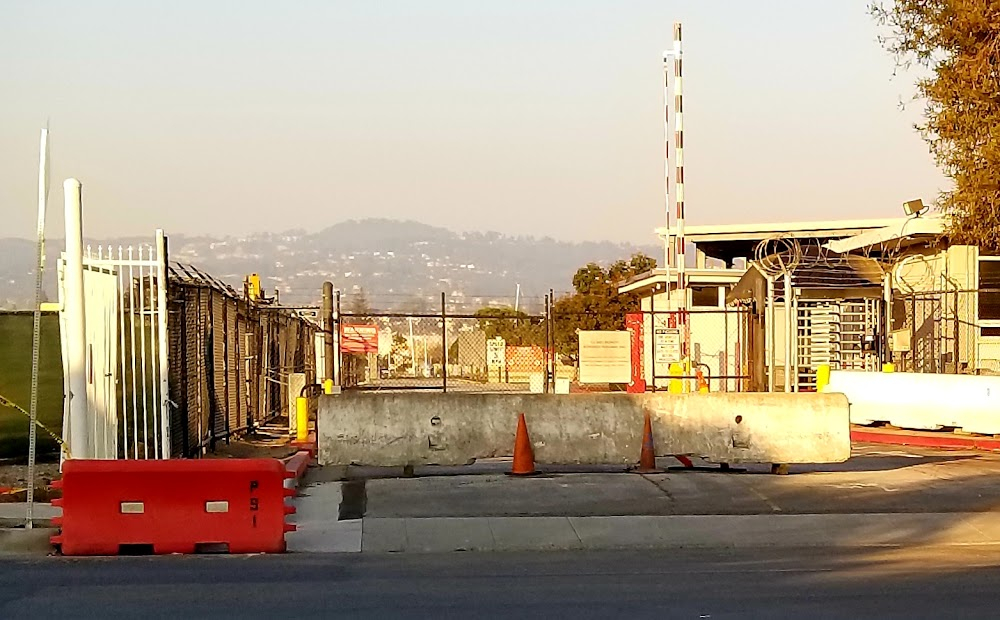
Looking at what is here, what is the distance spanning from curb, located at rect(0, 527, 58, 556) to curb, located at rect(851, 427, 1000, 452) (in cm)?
1486

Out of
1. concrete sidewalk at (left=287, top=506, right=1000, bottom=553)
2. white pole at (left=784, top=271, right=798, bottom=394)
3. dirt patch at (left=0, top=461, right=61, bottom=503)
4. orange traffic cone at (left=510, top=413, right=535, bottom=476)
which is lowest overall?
concrete sidewalk at (left=287, top=506, right=1000, bottom=553)

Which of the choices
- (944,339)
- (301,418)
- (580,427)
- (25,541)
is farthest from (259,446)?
(944,339)

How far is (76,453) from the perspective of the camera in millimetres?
12125

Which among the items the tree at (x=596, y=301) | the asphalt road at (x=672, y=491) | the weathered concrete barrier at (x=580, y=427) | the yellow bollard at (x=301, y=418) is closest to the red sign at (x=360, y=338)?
the tree at (x=596, y=301)

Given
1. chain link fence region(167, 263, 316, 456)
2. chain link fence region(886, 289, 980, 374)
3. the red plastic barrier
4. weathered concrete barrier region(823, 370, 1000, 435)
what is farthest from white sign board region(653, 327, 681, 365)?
the red plastic barrier

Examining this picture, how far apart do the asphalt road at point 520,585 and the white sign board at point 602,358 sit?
1394 centimetres

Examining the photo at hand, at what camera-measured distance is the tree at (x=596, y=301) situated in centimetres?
5325

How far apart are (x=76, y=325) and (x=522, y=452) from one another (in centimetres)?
539

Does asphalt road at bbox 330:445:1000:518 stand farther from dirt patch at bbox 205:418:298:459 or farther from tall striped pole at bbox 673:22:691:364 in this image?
tall striped pole at bbox 673:22:691:364

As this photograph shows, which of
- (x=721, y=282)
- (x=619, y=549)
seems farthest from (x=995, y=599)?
(x=721, y=282)

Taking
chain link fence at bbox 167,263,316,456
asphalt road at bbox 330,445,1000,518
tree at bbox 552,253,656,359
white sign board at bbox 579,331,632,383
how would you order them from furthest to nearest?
tree at bbox 552,253,656,359, white sign board at bbox 579,331,632,383, chain link fence at bbox 167,263,316,456, asphalt road at bbox 330,445,1000,518

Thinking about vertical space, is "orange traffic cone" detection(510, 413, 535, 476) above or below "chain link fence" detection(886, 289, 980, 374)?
below

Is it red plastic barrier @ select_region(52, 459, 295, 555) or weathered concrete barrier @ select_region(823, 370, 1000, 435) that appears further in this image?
weathered concrete barrier @ select_region(823, 370, 1000, 435)

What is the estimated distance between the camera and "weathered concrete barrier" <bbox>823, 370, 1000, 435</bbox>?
2088cm
